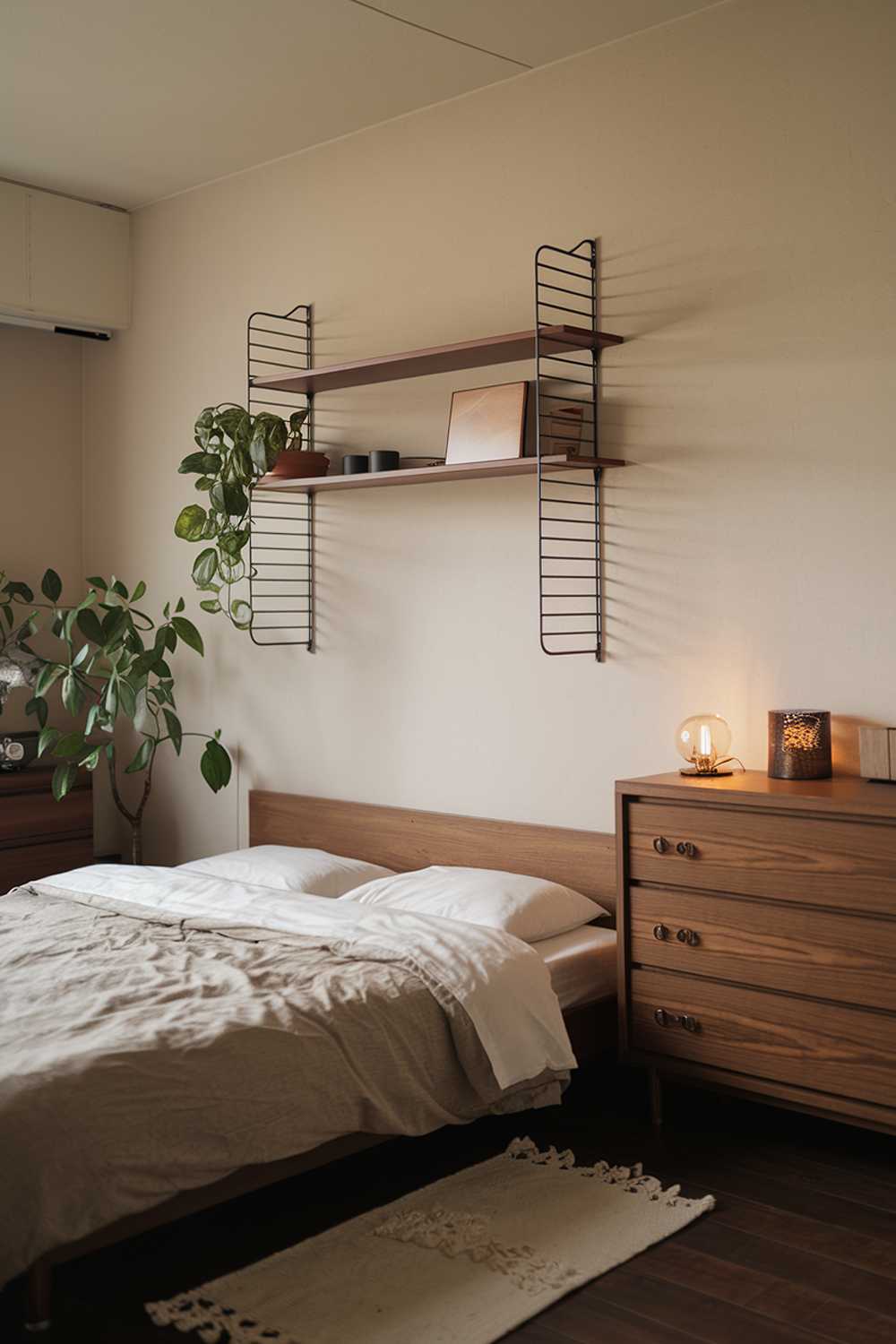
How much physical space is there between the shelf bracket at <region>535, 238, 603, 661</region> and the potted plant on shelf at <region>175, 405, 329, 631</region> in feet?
2.76

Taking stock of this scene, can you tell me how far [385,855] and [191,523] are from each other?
1.26 meters

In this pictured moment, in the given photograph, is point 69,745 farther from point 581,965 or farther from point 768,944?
point 768,944

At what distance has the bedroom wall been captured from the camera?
10.2ft

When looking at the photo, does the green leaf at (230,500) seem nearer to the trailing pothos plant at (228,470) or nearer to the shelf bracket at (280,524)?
the trailing pothos plant at (228,470)

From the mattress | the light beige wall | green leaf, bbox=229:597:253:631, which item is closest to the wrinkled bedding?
the mattress

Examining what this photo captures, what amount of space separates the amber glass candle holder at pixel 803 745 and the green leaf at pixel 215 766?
2.11m

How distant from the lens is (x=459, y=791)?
13.0 ft

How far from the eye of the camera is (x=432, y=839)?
157 inches

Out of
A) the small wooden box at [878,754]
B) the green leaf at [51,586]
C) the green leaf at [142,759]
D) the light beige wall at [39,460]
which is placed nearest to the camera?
the small wooden box at [878,754]

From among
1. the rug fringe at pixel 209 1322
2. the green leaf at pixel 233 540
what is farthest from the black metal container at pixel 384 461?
the rug fringe at pixel 209 1322

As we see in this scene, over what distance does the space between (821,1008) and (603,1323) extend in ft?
2.77

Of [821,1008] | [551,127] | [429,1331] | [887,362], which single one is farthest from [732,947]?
[551,127]

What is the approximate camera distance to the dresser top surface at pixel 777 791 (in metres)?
2.71

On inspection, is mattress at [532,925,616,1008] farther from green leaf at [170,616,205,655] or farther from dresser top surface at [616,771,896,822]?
green leaf at [170,616,205,655]
